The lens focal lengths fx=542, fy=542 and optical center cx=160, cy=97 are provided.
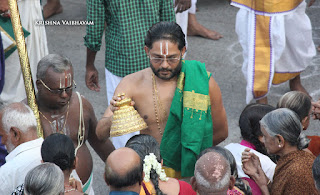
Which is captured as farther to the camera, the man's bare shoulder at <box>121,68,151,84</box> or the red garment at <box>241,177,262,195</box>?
the man's bare shoulder at <box>121,68,151,84</box>

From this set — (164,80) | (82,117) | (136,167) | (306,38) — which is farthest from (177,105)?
(306,38)

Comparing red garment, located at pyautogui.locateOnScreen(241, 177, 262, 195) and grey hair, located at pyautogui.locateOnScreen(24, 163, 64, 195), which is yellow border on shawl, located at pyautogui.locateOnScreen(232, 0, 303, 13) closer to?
red garment, located at pyautogui.locateOnScreen(241, 177, 262, 195)

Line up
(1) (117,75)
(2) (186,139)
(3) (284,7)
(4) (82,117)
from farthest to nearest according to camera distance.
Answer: (3) (284,7), (1) (117,75), (4) (82,117), (2) (186,139)

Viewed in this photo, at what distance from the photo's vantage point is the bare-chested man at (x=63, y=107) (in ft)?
12.9

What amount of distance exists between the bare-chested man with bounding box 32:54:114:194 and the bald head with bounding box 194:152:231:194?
1.37 m

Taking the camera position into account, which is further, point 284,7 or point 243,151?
point 284,7

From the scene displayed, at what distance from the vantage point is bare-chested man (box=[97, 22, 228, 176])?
389 centimetres

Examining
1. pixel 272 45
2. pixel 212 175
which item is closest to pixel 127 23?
pixel 272 45

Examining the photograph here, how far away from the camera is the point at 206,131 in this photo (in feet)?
13.0

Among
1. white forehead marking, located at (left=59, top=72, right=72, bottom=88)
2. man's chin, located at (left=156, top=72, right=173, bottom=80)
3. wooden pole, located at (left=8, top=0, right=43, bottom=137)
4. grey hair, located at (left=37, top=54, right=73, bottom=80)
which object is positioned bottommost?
white forehead marking, located at (left=59, top=72, right=72, bottom=88)

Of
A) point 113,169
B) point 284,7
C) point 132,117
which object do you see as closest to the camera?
point 113,169

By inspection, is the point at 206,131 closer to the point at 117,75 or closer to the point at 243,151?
the point at 243,151

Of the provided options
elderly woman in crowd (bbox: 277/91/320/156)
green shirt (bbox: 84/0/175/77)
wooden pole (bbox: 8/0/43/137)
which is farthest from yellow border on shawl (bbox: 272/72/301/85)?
wooden pole (bbox: 8/0/43/137)

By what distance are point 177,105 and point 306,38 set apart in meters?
2.57
